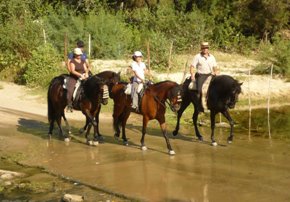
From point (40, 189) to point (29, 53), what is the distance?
14.2 meters

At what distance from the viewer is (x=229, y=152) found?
11938 millimetres

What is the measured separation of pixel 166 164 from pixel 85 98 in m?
2.84

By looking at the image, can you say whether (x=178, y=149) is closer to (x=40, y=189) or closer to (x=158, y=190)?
(x=158, y=190)

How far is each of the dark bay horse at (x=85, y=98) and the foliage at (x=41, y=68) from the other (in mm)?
7216

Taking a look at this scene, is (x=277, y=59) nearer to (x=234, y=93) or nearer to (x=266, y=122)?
(x=266, y=122)

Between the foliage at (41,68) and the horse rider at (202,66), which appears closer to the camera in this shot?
the horse rider at (202,66)

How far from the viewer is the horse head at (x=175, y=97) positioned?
11.2 metres

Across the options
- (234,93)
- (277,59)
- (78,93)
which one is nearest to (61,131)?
(78,93)

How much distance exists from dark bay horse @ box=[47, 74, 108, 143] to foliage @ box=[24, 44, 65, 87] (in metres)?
7.22

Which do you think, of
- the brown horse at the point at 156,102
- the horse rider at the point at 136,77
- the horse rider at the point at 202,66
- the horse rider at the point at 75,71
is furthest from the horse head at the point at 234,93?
the horse rider at the point at 75,71

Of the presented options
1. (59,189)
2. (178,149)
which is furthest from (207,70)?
(59,189)

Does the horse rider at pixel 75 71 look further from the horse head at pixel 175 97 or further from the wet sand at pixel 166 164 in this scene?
the horse head at pixel 175 97

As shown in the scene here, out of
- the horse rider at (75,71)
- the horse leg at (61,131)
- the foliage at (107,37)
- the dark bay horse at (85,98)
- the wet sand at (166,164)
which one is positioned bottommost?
the wet sand at (166,164)

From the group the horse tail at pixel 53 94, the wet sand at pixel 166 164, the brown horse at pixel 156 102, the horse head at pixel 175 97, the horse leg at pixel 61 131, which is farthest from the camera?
the horse tail at pixel 53 94
